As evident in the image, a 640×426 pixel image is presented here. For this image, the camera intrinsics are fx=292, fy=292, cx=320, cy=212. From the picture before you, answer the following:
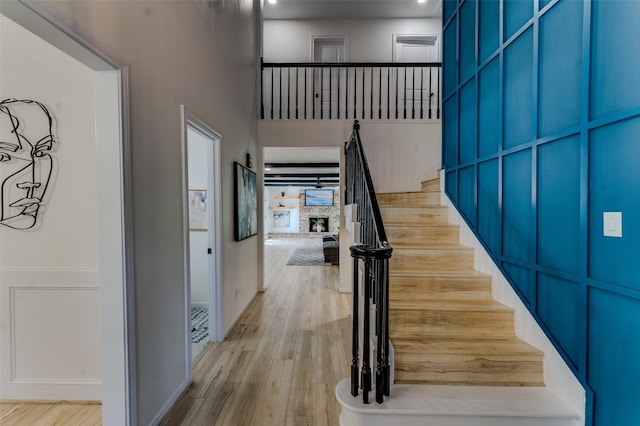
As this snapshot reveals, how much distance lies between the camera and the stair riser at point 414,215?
3.24 meters

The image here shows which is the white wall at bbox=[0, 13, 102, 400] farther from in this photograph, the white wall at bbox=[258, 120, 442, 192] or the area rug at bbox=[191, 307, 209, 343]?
the white wall at bbox=[258, 120, 442, 192]

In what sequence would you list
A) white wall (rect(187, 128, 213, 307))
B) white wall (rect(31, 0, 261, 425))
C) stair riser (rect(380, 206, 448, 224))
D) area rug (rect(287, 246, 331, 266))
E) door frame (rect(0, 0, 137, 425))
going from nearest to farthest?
door frame (rect(0, 0, 137, 425)), white wall (rect(31, 0, 261, 425)), stair riser (rect(380, 206, 448, 224)), white wall (rect(187, 128, 213, 307)), area rug (rect(287, 246, 331, 266))

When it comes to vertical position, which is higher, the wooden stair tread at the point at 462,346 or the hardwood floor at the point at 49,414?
the wooden stair tread at the point at 462,346

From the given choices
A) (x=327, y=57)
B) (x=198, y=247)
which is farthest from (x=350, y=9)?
(x=198, y=247)

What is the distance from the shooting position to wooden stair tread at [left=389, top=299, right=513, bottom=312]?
7.23 feet

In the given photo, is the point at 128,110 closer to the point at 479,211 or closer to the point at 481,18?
the point at 479,211

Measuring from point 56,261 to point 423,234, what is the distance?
10.3 feet

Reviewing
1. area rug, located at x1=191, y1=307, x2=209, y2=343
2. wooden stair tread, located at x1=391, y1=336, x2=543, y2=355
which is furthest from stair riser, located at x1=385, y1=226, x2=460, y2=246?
area rug, located at x1=191, y1=307, x2=209, y2=343

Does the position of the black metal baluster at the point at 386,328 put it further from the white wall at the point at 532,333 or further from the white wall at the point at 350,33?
the white wall at the point at 350,33

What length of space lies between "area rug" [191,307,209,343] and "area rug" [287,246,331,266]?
3.77 meters

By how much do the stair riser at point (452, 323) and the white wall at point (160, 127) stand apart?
5.36 ft

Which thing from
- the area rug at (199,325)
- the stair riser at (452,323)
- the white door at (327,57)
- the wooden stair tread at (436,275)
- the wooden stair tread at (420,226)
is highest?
the white door at (327,57)

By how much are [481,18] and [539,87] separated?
3.81ft

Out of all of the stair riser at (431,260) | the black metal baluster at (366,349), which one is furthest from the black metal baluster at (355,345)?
the stair riser at (431,260)
